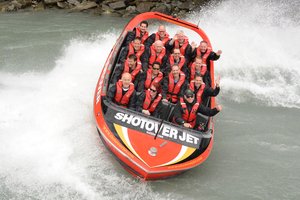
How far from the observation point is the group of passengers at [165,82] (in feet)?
18.8

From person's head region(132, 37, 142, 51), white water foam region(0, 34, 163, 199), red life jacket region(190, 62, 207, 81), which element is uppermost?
person's head region(132, 37, 142, 51)

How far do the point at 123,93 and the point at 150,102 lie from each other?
17.7 inches

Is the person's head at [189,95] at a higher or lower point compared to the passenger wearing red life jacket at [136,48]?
lower

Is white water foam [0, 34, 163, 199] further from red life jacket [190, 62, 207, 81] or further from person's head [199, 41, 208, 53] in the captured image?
person's head [199, 41, 208, 53]

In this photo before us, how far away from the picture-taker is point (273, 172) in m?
5.87

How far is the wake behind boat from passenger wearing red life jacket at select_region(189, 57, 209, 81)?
47.7 inches

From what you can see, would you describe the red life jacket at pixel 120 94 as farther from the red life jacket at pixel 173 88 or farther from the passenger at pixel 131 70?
the red life jacket at pixel 173 88

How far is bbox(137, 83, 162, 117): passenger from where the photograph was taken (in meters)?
5.75

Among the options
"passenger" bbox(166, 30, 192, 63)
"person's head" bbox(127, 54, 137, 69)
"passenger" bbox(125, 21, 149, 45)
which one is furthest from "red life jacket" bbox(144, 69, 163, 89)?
"passenger" bbox(125, 21, 149, 45)

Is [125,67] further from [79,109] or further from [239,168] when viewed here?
[239,168]

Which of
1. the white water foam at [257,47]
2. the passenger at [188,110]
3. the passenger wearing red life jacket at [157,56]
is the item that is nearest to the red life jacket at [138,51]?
the passenger wearing red life jacket at [157,56]

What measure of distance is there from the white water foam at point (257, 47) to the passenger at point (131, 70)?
2.59 meters

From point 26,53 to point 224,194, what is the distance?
649 centimetres

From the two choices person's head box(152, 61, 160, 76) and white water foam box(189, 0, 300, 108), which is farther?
white water foam box(189, 0, 300, 108)
